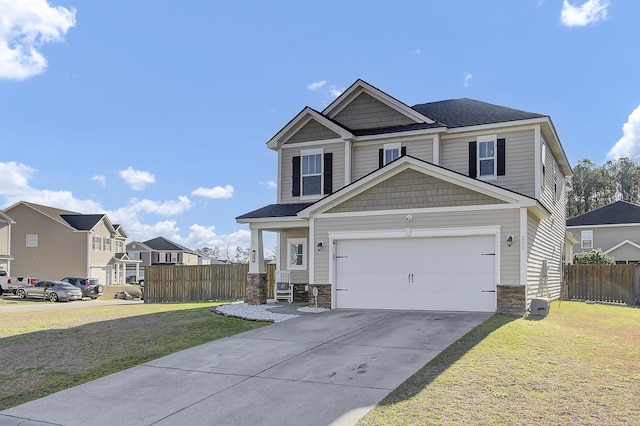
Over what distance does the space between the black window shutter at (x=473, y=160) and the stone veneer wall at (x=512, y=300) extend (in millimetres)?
5120

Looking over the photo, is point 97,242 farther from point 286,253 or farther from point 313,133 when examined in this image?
point 313,133

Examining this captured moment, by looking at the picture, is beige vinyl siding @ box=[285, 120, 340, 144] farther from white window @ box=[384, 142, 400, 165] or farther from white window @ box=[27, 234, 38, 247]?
white window @ box=[27, 234, 38, 247]

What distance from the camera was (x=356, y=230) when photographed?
52.3ft

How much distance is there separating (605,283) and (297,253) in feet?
43.1

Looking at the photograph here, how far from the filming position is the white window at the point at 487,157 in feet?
58.3

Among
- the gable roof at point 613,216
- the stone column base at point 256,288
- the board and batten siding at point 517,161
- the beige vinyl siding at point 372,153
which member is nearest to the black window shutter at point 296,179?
the beige vinyl siding at point 372,153

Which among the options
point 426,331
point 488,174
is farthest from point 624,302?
point 426,331

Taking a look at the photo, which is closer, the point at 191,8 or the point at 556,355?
the point at 556,355

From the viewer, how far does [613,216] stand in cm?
4119

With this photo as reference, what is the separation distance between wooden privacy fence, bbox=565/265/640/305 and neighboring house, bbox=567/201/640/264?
18.4 m

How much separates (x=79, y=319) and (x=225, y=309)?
4286 millimetres

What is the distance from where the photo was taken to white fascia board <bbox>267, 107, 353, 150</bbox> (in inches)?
760

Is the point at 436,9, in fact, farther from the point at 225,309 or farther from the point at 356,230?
the point at 225,309

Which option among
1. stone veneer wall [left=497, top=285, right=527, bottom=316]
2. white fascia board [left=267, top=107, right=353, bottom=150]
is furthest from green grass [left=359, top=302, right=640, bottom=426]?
white fascia board [left=267, top=107, right=353, bottom=150]
